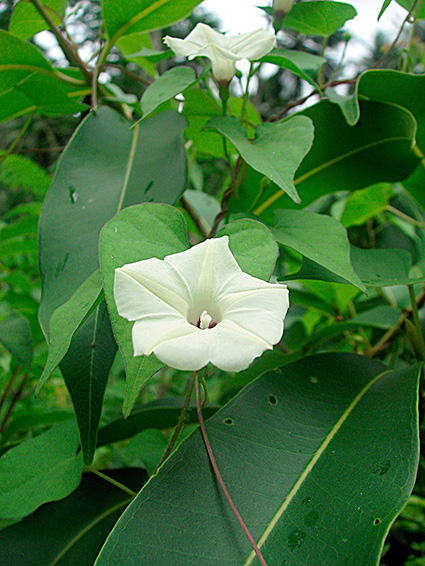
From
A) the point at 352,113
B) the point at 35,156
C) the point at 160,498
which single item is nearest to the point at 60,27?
the point at 352,113

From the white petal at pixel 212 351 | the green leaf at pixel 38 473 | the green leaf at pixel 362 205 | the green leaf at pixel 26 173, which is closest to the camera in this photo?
the white petal at pixel 212 351

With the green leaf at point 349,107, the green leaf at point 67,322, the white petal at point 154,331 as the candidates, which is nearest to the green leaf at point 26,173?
the green leaf at point 349,107

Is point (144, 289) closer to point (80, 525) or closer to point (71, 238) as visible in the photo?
point (71, 238)

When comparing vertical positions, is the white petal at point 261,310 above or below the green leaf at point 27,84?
below

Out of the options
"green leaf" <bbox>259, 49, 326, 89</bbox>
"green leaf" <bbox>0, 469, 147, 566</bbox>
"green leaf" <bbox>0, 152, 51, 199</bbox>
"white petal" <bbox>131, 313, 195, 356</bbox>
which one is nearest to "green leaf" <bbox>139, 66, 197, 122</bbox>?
"green leaf" <bbox>259, 49, 326, 89</bbox>

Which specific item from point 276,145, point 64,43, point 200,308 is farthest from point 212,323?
point 64,43

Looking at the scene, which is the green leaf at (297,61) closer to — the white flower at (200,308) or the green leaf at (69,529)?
the white flower at (200,308)
